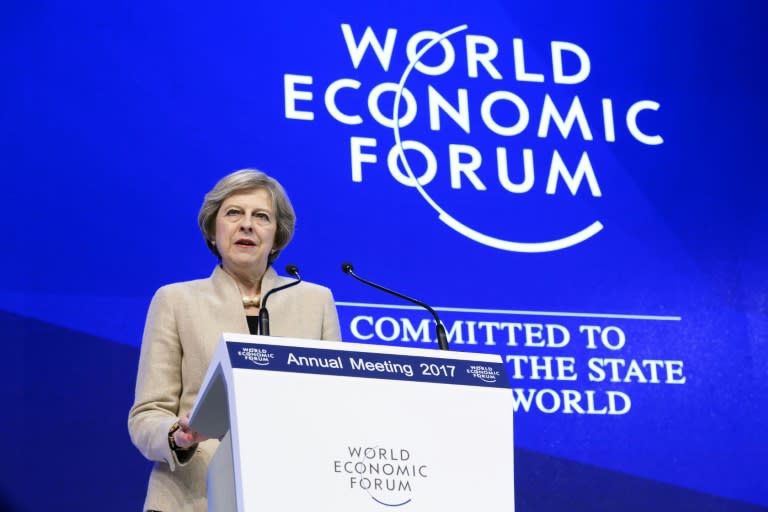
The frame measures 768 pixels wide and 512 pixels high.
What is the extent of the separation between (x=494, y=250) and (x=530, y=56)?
804 mm

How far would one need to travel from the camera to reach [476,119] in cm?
418

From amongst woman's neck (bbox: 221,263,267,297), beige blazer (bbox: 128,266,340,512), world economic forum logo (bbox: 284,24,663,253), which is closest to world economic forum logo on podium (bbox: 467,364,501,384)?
beige blazer (bbox: 128,266,340,512)

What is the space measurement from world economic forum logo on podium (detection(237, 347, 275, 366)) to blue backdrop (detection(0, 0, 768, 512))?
171 centimetres

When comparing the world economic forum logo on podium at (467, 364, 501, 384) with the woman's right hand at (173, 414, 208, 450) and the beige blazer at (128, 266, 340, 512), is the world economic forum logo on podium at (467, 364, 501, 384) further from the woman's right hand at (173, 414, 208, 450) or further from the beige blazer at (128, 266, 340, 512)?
the beige blazer at (128, 266, 340, 512)

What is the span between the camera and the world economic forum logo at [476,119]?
405cm

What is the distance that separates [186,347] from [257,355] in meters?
0.79

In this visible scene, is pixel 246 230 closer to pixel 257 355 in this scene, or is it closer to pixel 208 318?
pixel 208 318

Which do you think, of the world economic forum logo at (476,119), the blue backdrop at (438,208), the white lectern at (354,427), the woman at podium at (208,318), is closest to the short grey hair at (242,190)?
the woman at podium at (208,318)

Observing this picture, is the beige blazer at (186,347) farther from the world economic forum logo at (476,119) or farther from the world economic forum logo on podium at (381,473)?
the world economic forum logo at (476,119)

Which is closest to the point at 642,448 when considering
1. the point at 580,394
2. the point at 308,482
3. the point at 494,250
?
the point at 580,394

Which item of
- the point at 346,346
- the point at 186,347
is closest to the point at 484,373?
the point at 346,346

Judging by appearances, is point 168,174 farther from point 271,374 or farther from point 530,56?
point 271,374

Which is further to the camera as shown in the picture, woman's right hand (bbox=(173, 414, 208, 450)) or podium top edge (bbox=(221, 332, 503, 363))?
woman's right hand (bbox=(173, 414, 208, 450))

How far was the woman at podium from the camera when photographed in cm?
249
